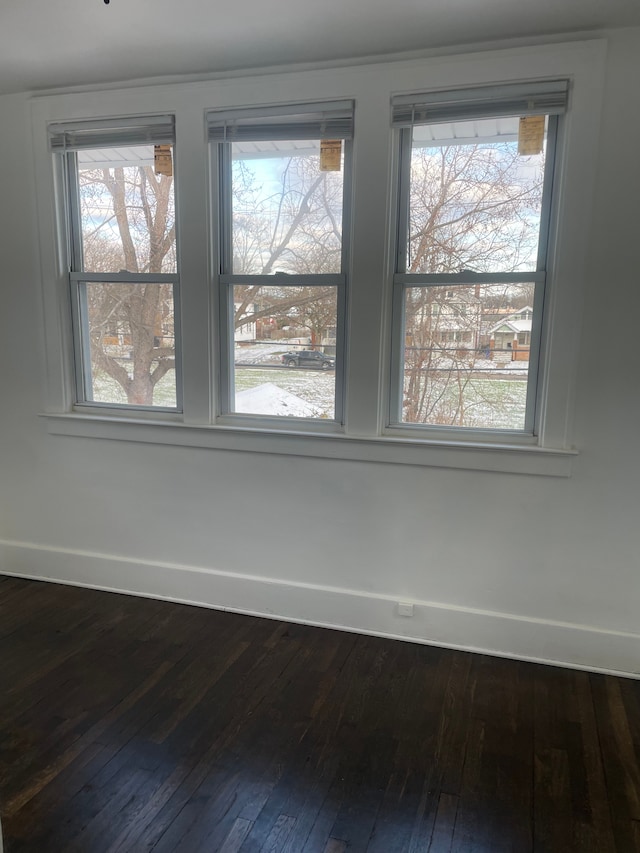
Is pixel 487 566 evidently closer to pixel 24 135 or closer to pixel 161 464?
pixel 161 464

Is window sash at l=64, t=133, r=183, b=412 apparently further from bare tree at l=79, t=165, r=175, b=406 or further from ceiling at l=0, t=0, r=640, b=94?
ceiling at l=0, t=0, r=640, b=94

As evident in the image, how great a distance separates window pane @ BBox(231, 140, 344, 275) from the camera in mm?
2597

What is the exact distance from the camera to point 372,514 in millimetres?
2697

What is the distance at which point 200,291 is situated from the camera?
277cm

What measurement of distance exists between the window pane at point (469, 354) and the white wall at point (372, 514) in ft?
0.85

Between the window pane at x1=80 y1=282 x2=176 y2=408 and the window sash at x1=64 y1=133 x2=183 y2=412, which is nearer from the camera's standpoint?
the window sash at x1=64 y1=133 x2=183 y2=412

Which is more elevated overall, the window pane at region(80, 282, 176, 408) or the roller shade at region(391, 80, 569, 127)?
the roller shade at region(391, 80, 569, 127)

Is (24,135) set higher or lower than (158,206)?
higher

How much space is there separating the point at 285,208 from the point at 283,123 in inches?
14.7

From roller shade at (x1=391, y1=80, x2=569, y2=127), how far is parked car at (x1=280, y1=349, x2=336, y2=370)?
3.51ft

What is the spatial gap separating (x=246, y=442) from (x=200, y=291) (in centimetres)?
80

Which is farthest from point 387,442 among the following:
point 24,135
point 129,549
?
point 24,135

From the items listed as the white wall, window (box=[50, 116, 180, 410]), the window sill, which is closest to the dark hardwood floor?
the white wall

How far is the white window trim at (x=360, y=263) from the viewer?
225cm
